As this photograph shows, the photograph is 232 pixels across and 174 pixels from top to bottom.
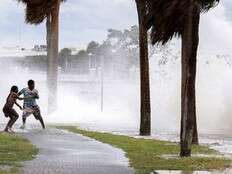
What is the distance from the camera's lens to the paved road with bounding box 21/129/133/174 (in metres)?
12.9

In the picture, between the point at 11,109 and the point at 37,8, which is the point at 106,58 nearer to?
the point at 37,8

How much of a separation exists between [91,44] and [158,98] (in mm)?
67951

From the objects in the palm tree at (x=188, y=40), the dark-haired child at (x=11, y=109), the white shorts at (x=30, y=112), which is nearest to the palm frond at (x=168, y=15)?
the palm tree at (x=188, y=40)

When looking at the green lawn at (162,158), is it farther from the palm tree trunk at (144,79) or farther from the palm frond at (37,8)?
the palm frond at (37,8)

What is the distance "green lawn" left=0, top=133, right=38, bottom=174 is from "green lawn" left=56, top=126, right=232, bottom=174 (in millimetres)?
2201

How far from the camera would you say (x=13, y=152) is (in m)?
15.7

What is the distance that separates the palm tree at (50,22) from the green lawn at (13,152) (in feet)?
45.3

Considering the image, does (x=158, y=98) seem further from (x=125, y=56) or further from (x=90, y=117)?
(x=125, y=56)

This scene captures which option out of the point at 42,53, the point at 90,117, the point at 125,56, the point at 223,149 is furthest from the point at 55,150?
the point at 42,53

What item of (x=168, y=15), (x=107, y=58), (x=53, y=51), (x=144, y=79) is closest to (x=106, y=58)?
(x=107, y=58)

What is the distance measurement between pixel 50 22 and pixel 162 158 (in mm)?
19571

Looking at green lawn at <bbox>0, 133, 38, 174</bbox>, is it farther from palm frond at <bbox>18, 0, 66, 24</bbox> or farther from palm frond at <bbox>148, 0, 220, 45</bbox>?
palm frond at <bbox>18, 0, 66, 24</bbox>

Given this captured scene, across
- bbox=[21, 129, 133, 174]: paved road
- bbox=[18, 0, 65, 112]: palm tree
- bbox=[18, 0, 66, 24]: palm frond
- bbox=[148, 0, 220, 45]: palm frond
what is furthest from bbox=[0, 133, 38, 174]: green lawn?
bbox=[18, 0, 65, 112]: palm tree

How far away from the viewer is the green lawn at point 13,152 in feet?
42.7
